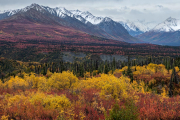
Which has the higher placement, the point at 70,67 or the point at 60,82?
the point at 60,82

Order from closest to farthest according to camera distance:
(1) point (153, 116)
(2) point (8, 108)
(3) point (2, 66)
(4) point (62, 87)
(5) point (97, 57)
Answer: (1) point (153, 116)
(2) point (8, 108)
(4) point (62, 87)
(3) point (2, 66)
(5) point (97, 57)

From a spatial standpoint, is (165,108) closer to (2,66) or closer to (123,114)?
(123,114)

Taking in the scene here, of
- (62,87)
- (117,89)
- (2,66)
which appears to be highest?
(117,89)

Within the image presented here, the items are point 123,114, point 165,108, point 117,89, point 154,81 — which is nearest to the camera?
point 123,114

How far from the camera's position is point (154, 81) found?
55.0 m

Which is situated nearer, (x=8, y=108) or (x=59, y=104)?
(x=8, y=108)

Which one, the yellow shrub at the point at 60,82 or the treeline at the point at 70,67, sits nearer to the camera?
the yellow shrub at the point at 60,82

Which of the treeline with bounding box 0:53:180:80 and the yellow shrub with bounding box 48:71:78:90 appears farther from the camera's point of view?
the treeline with bounding box 0:53:180:80

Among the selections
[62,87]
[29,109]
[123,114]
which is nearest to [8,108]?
[29,109]

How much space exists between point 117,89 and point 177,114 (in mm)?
7491

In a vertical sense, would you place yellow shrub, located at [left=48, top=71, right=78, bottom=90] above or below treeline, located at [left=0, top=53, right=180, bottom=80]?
above

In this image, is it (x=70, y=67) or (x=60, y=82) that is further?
(x=70, y=67)

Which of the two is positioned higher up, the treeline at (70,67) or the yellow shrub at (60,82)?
the yellow shrub at (60,82)

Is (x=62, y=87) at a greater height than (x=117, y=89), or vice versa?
(x=117, y=89)
